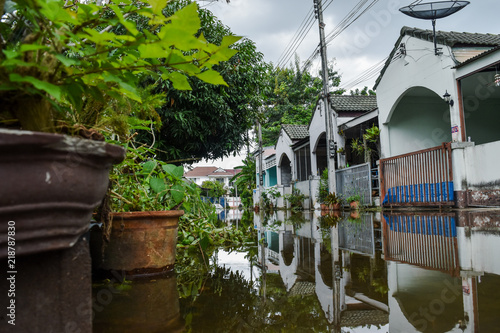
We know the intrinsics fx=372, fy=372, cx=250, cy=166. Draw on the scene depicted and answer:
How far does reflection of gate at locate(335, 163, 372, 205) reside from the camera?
12570 millimetres

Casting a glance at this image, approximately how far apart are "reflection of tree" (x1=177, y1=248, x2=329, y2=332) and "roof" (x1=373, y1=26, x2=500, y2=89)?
968 cm

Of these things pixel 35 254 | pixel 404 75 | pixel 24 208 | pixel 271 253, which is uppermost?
pixel 404 75

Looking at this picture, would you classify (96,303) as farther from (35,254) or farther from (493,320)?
(493,320)

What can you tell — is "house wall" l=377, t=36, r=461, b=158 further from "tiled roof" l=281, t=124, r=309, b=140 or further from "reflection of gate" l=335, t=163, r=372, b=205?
"tiled roof" l=281, t=124, r=309, b=140

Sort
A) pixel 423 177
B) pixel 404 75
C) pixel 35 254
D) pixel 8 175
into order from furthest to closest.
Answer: pixel 404 75, pixel 423 177, pixel 35 254, pixel 8 175

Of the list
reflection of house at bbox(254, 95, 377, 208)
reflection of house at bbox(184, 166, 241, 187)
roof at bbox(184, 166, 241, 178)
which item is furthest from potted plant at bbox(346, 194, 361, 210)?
roof at bbox(184, 166, 241, 178)

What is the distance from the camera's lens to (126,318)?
5.41 ft

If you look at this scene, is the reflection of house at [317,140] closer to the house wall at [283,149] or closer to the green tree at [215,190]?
the house wall at [283,149]

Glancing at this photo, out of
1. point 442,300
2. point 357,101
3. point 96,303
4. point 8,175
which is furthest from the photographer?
point 357,101

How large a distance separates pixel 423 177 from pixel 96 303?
33.2 feet

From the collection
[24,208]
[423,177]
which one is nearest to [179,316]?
[24,208]

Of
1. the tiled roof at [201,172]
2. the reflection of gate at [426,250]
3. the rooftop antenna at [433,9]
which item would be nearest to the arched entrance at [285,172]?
the rooftop antenna at [433,9]

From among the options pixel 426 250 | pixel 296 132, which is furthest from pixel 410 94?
pixel 426 250

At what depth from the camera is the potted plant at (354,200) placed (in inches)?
492
